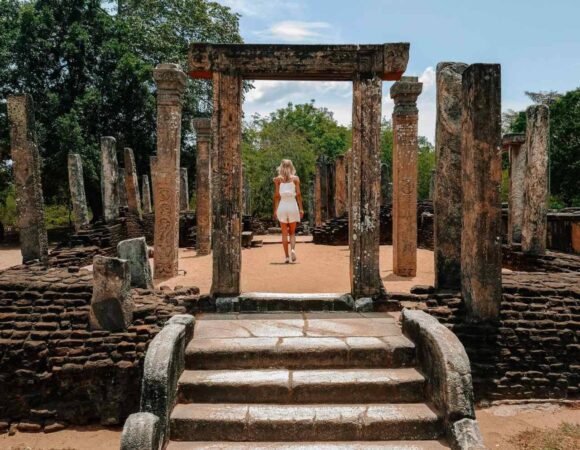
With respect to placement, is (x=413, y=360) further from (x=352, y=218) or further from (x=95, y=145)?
(x=95, y=145)

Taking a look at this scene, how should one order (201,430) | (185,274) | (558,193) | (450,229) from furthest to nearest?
(558,193), (185,274), (450,229), (201,430)

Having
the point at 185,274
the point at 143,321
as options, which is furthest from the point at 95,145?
the point at 143,321

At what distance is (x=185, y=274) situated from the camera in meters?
8.82

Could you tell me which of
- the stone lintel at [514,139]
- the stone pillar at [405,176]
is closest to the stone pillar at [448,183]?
the stone pillar at [405,176]

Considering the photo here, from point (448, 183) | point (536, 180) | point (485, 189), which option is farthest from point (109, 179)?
point (485, 189)

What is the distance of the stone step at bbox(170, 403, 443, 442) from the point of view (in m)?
3.90

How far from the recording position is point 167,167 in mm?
8266

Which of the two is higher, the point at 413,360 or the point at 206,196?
the point at 206,196

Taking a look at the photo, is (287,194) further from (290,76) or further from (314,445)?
(314,445)

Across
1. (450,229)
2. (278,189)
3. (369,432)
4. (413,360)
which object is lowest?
(369,432)

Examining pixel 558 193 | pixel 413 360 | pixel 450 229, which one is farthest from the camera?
pixel 558 193

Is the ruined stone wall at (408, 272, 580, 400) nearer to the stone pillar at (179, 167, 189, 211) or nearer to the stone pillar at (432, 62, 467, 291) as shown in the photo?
the stone pillar at (432, 62, 467, 291)

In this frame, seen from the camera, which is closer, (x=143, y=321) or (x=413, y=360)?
(x=413, y=360)

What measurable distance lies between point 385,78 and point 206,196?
6.84 m
